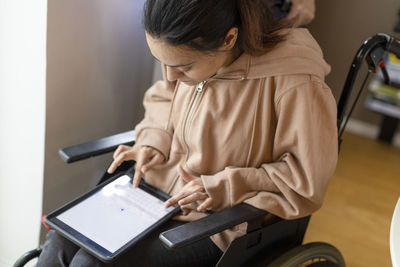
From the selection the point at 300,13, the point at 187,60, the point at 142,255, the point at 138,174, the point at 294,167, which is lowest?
the point at 142,255

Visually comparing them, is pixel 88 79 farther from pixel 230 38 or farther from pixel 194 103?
pixel 230 38

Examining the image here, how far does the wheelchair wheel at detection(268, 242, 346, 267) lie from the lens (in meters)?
1.01

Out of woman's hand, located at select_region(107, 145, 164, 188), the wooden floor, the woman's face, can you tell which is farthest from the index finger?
the wooden floor

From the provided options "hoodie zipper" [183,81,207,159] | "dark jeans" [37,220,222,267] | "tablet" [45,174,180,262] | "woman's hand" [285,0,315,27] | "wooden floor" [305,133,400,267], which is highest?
"woman's hand" [285,0,315,27]

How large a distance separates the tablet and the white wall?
0.92 ft

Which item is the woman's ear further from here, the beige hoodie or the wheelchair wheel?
the wheelchair wheel

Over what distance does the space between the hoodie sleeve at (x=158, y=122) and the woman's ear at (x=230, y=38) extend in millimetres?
310

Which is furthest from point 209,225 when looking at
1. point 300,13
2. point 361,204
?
point 361,204

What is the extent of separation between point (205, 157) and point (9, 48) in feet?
1.88

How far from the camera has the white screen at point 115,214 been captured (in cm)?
96

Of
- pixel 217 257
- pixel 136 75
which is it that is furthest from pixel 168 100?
pixel 217 257

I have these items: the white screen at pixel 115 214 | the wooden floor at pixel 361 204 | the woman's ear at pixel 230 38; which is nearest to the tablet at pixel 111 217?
the white screen at pixel 115 214

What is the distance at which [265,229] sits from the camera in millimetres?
998

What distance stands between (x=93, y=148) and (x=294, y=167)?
0.51 metres
